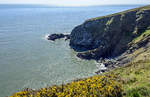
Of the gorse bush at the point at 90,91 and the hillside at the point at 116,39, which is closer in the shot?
the gorse bush at the point at 90,91

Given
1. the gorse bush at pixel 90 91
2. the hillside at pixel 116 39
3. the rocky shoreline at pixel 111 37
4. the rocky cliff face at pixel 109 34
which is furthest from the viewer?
the rocky cliff face at pixel 109 34

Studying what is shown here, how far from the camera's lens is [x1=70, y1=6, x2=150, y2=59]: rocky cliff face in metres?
55.4

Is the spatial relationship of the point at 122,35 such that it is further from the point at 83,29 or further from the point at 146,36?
the point at 83,29

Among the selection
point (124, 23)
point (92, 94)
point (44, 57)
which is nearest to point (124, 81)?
point (92, 94)

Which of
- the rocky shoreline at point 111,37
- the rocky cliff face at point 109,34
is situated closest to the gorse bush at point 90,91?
the rocky shoreline at point 111,37

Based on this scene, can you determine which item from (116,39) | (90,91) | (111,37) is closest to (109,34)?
(111,37)

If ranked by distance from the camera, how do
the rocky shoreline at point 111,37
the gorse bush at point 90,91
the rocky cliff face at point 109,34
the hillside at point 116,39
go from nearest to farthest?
the gorse bush at point 90,91 → the hillside at point 116,39 → the rocky shoreline at point 111,37 → the rocky cliff face at point 109,34

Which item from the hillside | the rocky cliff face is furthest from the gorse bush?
the rocky cliff face

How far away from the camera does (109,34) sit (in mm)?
61375

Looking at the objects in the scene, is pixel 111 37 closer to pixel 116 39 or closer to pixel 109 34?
pixel 109 34

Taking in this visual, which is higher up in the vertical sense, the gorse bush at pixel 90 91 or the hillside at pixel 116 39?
the gorse bush at pixel 90 91

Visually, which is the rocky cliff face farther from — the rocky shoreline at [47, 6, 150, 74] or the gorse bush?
the gorse bush

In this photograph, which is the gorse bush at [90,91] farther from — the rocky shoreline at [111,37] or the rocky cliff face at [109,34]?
the rocky cliff face at [109,34]

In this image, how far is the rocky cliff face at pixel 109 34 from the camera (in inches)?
2183
